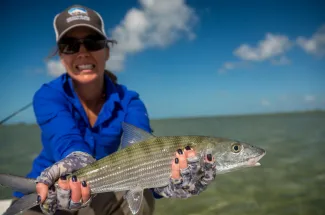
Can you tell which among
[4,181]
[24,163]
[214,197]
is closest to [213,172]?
[4,181]

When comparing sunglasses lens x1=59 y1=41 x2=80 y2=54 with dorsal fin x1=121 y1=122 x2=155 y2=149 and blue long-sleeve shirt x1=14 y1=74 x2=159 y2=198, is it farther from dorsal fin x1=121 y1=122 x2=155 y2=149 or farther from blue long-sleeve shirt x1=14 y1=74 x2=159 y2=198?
dorsal fin x1=121 y1=122 x2=155 y2=149

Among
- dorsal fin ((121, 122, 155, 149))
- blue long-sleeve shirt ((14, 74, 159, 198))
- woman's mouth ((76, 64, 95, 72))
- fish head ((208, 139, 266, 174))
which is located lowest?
fish head ((208, 139, 266, 174))

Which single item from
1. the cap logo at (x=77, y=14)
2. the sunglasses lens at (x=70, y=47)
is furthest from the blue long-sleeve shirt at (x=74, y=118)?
the cap logo at (x=77, y=14)

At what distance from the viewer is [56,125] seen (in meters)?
3.36

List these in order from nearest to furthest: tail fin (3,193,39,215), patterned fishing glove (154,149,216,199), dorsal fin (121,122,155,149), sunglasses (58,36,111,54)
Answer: tail fin (3,193,39,215), patterned fishing glove (154,149,216,199), dorsal fin (121,122,155,149), sunglasses (58,36,111,54)

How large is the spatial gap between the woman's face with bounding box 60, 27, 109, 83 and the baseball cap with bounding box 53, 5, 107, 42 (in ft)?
0.25

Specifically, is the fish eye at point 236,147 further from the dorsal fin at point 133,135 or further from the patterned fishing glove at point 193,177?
the dorsal fin at point 133,135

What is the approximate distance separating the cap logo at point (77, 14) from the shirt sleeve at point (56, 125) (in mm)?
A: 876

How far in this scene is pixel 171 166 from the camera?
2.92 m

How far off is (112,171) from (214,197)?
4.20 metres

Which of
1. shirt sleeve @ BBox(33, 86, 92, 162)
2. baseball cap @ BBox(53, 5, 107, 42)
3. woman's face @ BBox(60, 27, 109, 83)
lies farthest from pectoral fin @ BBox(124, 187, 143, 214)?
baseball cap @ BBox(53, 5, 107, 42)

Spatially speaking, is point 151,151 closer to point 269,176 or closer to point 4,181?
point 4,181

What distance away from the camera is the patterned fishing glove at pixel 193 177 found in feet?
9.35

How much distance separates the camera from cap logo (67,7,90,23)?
11.4 feet
